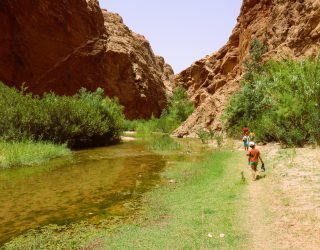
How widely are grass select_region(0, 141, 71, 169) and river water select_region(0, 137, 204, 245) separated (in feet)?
3.25

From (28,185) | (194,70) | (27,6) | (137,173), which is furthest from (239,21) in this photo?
(28,185)

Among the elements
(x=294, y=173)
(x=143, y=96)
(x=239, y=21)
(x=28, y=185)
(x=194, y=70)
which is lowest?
(x=28, y=185)

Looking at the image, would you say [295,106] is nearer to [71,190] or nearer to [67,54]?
[71,190]

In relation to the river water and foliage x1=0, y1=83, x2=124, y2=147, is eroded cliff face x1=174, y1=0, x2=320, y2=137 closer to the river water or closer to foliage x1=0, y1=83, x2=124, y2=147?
foliage x1=0, y1=83, x2=124, y2=147

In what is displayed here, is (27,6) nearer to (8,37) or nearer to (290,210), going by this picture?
(8,37)

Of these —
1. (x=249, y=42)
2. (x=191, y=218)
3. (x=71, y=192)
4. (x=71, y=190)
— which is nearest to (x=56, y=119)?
(x=71, y=190)

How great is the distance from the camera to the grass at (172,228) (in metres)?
7.99

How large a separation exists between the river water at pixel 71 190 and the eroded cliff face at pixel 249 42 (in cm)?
2117

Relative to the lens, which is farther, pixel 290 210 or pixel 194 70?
pixel 194 70

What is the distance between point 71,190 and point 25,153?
914 cm

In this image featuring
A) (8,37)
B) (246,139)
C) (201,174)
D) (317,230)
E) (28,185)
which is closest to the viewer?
(317,230)

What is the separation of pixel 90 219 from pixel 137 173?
24.9 ft

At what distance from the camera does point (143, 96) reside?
74.3 m

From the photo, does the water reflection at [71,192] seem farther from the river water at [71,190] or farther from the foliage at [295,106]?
the foliage at [295,106]
